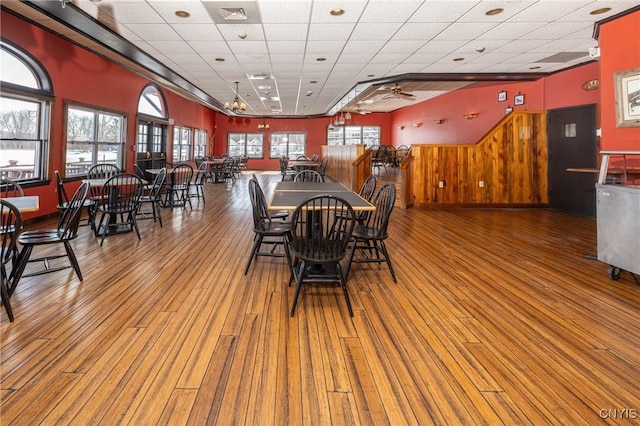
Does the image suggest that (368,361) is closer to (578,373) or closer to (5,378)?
(578,373)

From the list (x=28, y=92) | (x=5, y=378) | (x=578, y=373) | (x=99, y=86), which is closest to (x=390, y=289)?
(x=578, y=373)

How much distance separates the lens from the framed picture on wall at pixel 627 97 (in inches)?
171

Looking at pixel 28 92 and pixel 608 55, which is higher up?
pixel 608 55

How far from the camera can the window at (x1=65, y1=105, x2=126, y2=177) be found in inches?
258

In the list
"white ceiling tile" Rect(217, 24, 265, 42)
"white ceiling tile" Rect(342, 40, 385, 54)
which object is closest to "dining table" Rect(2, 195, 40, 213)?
"white ceiling tile" Rect(217, 24, 265, 42)

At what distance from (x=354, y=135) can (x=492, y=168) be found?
1069 cm

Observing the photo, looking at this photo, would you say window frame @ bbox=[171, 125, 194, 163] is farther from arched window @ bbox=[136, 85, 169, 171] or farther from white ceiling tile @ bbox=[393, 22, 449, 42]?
white ceiling tile @ bbox=[393, 22, 449, 42]

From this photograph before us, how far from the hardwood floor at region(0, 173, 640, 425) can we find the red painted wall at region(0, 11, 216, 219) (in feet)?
10.8

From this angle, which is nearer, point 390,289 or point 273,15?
point 390,289

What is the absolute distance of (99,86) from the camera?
705cm

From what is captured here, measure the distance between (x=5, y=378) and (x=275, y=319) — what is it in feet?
4.99

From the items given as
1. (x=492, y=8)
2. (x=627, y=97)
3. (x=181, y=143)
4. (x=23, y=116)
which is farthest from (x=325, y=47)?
(x=181, y=143)

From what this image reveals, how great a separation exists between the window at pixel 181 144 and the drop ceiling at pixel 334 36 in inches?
144

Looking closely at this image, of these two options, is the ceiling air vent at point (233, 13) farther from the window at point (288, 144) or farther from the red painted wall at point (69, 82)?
the window at point (288, 144)
